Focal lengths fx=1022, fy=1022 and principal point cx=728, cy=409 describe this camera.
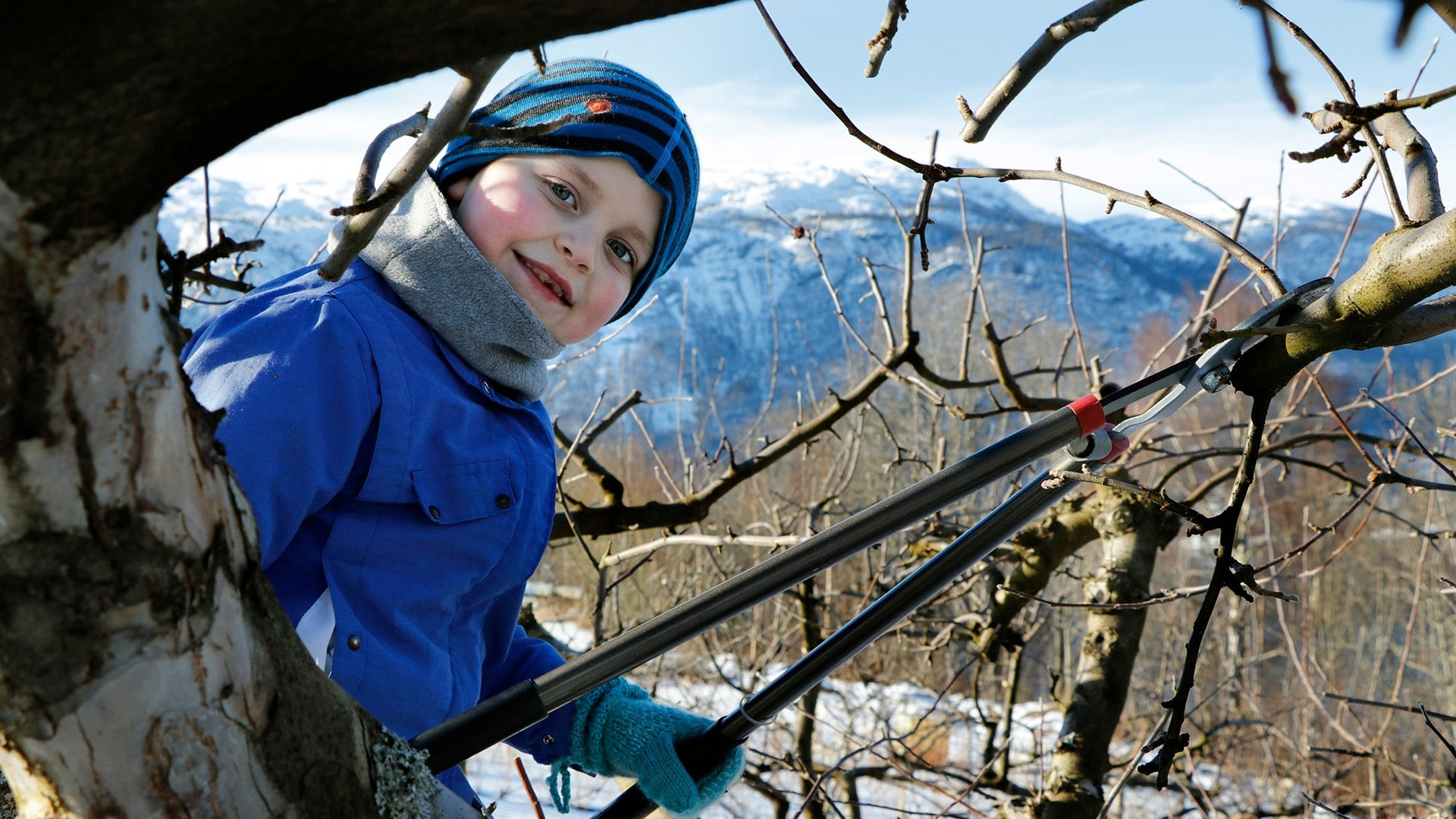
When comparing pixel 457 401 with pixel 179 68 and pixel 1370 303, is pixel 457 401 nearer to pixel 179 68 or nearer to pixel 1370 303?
pixel 179 68

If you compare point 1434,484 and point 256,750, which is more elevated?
point 1434,484

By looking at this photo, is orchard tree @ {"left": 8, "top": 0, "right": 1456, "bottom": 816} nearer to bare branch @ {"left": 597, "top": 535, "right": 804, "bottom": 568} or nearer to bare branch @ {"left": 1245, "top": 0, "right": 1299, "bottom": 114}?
bare branch @ {"left": 1245, "top": 0, "right": 1299, "bottom": 114}

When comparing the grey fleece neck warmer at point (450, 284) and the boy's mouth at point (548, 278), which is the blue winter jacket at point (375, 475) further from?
the boy's mouth at point (548, 278)

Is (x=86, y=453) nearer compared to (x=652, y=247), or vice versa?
(x=86, y=453)

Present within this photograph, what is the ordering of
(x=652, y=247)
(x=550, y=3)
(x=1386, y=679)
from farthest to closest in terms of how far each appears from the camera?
1. (x=1386, y=679)
2. (x=652, y=247)
3. (x=550, y=3)

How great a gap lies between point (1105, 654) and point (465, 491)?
164cm

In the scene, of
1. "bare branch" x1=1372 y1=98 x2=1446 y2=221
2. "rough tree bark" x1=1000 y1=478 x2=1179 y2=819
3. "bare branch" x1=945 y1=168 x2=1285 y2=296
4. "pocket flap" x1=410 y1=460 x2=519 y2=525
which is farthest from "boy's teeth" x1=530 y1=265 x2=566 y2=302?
"rough tree bark" x1=1000 y1=478 x2=1179 y2=819

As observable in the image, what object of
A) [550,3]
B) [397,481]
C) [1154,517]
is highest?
[1154,517]

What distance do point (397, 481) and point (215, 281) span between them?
3.13 ft

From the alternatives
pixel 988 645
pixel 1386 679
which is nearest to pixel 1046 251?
pixel 1386 679

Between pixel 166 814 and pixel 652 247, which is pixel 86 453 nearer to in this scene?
pixel 166 814

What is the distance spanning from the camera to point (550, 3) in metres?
0.47

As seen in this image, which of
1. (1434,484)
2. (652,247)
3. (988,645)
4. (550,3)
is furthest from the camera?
(988,645)

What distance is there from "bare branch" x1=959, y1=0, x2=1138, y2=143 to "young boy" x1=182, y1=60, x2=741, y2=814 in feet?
1.91
